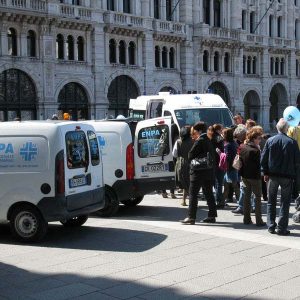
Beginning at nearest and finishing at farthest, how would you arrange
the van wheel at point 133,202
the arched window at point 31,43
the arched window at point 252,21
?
the van wheel at point 133,202, the arched window at point 31,43, the arched window at point 252,21

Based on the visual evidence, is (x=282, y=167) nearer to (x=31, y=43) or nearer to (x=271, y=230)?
(x=271, y=230)

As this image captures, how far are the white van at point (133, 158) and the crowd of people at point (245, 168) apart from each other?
0.37 metres

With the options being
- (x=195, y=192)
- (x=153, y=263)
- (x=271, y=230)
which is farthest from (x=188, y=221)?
(x=153, y=263)

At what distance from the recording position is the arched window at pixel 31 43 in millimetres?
30078

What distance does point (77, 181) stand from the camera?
374 inches

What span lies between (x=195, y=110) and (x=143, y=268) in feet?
35.7

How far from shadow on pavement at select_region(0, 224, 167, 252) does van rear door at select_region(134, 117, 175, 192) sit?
229 cm

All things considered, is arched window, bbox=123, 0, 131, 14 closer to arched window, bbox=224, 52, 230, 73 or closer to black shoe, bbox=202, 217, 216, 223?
arched window, bbox=224, 52, 230, 73

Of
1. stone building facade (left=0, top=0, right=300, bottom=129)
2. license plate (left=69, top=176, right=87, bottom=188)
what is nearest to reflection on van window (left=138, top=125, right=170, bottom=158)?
license plate (left=69, top=176, right=87, bottom=188)

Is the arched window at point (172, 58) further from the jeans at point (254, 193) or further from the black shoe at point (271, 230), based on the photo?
the black shoe at point (271, 230)

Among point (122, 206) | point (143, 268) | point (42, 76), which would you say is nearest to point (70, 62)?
point (42, 76)

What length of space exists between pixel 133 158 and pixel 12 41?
19530 mm

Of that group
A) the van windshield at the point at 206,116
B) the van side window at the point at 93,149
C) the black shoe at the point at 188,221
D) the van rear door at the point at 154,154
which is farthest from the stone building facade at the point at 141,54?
the black shoe at the point at 188,221

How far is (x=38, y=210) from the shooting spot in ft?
30.2
